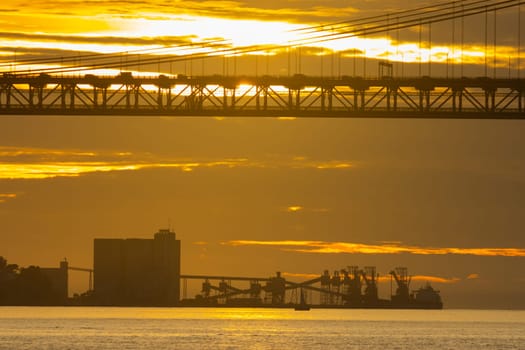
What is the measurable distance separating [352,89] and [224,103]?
8278 mm

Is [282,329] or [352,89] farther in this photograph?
[282,329]

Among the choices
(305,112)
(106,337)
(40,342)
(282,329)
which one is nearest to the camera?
(305,112)

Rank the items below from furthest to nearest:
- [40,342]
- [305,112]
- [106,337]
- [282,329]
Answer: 1. [282,329]
2. [106,337]
3. [40,342]
4. [305,112]

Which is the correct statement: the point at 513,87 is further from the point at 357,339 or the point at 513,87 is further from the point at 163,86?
the point at 357,339

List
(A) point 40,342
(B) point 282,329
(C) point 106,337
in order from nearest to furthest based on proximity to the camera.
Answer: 1. (A) point 40,342
2. (C) point 106,337
3. (B) point 282,329

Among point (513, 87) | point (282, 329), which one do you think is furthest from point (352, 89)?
point (282, 329)

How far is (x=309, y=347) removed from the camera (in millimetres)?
109688

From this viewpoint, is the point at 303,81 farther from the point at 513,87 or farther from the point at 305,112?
the point at 513,87

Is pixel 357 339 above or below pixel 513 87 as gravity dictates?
below

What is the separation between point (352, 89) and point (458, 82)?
6.80m

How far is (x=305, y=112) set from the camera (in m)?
104

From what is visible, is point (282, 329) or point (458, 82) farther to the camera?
point (282, 329)

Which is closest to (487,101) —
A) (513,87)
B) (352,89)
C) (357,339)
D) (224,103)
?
(513,87)

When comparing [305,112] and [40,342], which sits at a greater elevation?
[305,112]
